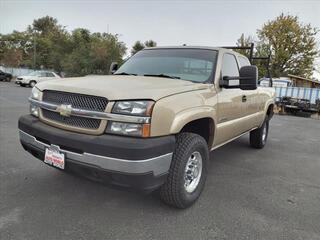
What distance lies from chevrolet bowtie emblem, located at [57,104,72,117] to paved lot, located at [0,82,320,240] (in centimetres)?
102

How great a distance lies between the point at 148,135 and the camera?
238 centimetres

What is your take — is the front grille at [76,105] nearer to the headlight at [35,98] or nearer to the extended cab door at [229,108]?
the headlight at [35,98]

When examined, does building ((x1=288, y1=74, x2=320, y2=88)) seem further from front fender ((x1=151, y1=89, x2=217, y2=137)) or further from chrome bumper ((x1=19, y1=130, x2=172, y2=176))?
chrome bumper ((x1=19, y1=130, x2=172, y2=176))

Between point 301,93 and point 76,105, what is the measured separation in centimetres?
1627

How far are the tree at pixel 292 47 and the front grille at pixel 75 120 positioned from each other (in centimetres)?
3426

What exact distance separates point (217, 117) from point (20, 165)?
294 cm

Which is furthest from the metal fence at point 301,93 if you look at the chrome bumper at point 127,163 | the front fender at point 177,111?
the chrome bumper at point 127,163

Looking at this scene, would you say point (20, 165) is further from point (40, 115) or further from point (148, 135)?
point (148, 135)

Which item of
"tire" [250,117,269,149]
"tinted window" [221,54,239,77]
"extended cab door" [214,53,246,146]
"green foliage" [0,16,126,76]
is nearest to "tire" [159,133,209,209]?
"extended cab door" [214,53,246,146]

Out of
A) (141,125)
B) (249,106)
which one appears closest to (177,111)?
(141,125)

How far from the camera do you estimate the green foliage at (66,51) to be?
104ft

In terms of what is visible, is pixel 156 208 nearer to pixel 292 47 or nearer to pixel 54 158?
pixel 54 158

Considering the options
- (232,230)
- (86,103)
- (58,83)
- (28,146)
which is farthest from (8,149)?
(232,230)

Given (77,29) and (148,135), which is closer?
(148,135)
